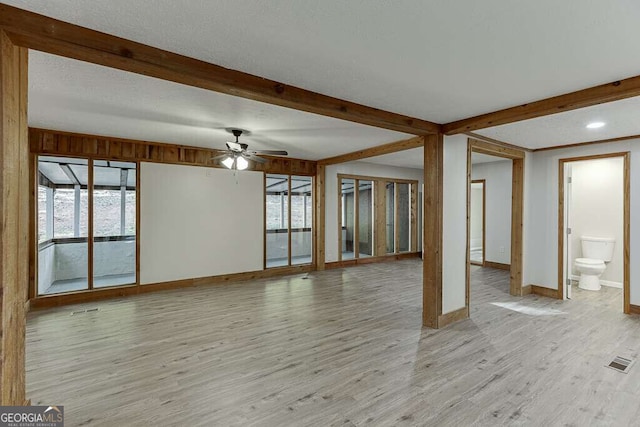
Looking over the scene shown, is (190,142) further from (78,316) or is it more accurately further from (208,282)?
(78,316)

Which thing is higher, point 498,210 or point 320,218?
point 498,210

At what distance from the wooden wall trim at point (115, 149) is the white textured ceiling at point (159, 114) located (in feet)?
1.06

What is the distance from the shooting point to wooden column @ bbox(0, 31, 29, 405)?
159 cm

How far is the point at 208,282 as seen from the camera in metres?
5.74

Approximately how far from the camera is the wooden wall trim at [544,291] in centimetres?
487

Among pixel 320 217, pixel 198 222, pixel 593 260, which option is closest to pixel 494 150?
pixel 593 260

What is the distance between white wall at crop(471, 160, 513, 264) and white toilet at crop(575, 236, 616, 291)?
1445mm

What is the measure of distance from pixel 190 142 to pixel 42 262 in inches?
108

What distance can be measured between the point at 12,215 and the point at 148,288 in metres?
3.89

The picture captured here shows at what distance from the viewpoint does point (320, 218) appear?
7.12m

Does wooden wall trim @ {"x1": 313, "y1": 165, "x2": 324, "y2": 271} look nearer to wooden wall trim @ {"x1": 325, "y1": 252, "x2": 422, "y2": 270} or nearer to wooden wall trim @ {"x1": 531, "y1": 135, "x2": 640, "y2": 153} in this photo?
wooden wall trim @ {"x1": 325, "y1": 252, "x2": 422, "y2": 270}

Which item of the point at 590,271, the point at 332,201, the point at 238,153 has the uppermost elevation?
the point at 238,153

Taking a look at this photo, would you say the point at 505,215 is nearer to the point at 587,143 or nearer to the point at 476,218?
the point at 587,143

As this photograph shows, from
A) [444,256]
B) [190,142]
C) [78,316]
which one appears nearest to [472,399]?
[444,256]
